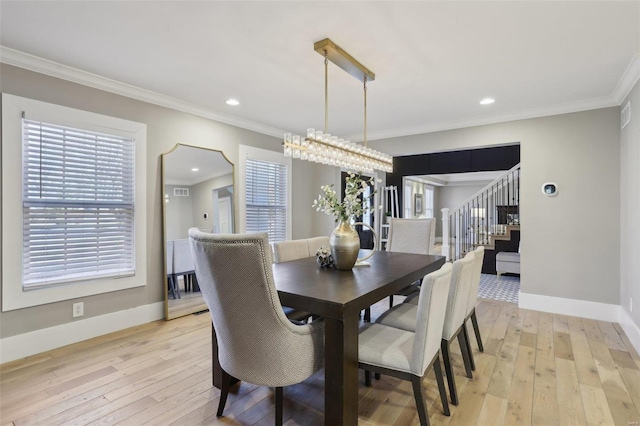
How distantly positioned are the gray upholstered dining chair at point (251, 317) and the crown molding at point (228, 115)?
2.27 metres

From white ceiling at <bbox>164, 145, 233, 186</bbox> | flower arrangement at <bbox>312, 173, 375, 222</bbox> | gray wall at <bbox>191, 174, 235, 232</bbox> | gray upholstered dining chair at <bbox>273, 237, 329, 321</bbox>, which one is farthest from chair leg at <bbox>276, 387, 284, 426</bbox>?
white ceiling at <bbox>164, 145, 233, 186</bbox>

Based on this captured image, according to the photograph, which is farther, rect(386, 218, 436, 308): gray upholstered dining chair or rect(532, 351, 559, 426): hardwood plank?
rect(386, 218, 436, 308): gray upholstered dining chair

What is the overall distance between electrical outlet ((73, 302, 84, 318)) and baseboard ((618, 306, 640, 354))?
4.81 meters

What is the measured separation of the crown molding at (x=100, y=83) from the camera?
8.14ft

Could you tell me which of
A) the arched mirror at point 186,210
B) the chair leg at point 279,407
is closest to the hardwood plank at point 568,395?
the chair leg at point 279,407

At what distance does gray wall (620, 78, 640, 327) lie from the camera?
2795 millimetres

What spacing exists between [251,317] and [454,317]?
123 cm

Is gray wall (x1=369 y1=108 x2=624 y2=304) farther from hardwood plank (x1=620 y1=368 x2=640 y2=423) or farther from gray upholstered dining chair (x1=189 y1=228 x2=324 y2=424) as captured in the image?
gray upholstered dining chair (x1=189 y1=228 x2=324 y2=424)

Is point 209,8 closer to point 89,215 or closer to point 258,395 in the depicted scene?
point 89,215

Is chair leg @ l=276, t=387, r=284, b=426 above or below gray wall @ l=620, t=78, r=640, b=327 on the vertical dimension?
below

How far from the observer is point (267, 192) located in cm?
471

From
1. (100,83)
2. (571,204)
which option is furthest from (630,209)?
(100,83)

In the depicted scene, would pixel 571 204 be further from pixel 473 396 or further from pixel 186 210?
pixel 186 210

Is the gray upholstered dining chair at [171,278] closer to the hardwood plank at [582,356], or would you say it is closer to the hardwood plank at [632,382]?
the hardwood plank at [582,356]
